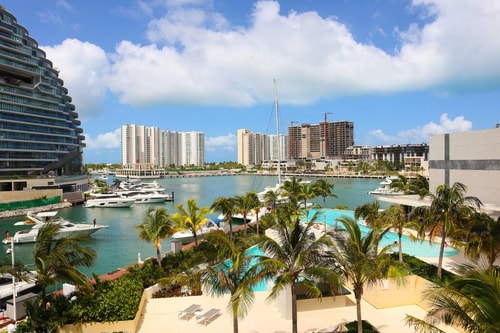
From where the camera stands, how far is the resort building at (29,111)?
2817 inches

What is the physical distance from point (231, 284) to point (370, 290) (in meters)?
7.86

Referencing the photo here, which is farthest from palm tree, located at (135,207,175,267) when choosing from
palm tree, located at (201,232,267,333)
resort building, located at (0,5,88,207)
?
resort building, located at (0,5,88,207)

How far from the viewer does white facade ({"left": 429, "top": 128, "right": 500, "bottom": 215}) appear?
989 inches

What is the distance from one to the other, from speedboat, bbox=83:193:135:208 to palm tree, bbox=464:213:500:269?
6530 cm

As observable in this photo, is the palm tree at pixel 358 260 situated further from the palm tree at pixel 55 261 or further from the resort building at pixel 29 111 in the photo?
the resort building at pixel 29 111

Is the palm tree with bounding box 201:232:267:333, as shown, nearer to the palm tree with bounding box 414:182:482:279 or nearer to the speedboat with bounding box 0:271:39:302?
the palm tree with bounding box 414:182:482:279

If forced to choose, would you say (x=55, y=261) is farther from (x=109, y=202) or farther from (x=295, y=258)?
(x=109, y=202)

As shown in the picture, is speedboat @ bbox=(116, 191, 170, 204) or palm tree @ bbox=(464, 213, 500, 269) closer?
palm tree @ bbox=(464, 213, 500, 269)


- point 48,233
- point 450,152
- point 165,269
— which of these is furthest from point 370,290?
point 450,152

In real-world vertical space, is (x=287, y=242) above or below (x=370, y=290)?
above

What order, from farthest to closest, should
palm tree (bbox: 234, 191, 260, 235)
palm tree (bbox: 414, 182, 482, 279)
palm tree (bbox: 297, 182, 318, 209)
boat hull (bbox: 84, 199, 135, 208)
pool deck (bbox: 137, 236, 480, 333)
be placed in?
boat hull (bbox: 84, 199, 135, 208), palm tree (bbox: 297, 182, 318, 209), palm tree (bbox: 234, 191, 260, 235), palm tree (bbox: 414, 182, 482, 279), pool deck (bbox: 137, 236, 480, 333)

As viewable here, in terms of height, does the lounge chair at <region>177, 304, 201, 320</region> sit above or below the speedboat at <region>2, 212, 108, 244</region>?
above

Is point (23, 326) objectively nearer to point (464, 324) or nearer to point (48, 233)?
point (48, 233)

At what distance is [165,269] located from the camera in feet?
66.6
